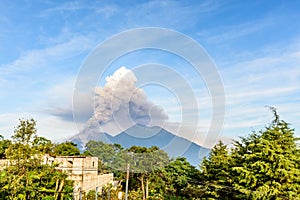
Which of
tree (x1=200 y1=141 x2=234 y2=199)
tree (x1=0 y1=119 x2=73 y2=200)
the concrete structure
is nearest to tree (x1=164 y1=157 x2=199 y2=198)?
tree (x1=200 y1=141 x2=234 y2=199)

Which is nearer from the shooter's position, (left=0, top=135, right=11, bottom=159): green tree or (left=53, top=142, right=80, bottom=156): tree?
(left=0, top=135, right=11, bottom=159): green tree

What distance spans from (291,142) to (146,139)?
5694 mm

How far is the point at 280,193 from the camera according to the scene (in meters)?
10.6

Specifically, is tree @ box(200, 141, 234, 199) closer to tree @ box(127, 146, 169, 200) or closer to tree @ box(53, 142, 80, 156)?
tree @ box(127, 146, 169, 200)

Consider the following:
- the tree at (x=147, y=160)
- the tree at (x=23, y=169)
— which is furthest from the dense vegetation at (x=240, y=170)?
the tree at (x=147, y=160)

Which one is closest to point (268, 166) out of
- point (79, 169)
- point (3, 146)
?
point (79, 169)

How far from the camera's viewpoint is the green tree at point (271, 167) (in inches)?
420

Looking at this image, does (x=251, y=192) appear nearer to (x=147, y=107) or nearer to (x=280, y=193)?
(x=280, y=193)

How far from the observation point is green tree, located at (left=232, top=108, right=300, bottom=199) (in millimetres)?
10664

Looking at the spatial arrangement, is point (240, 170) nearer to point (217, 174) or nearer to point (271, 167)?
point (271, 167)

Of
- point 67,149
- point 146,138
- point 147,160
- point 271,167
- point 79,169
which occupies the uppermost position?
point 67,149

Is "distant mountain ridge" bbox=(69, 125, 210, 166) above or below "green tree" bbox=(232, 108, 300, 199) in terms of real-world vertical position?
above

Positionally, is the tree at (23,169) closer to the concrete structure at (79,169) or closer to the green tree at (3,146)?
the concrete structure at (79,169)

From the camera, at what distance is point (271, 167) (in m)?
10.9
